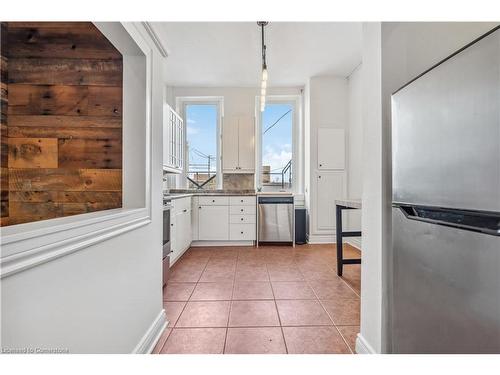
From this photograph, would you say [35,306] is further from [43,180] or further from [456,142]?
[456,142]

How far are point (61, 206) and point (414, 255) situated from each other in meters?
1.84

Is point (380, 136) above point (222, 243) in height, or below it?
above

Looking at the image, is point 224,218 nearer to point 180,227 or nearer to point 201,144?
point 180,227

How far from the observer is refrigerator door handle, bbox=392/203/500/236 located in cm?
61

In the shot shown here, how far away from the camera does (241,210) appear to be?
13.4ft

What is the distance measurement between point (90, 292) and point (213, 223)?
3174mm

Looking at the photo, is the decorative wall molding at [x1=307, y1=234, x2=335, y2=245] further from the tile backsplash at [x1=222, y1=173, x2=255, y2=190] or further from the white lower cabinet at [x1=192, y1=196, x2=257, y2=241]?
the tile backsplash at [x1=222, y1=173, x2=255, y2=190]

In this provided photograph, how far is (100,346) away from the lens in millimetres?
959

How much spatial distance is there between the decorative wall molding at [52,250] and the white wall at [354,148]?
3691 millimetres

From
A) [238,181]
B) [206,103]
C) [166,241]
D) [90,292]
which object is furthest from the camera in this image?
[206,103]

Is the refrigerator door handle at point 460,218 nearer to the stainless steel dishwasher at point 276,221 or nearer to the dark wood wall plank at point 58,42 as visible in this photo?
the dark wood wall plank at point 58,42

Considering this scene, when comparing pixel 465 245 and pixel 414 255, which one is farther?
pixel 414 255

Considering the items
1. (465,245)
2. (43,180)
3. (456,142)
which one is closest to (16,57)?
(43,180)

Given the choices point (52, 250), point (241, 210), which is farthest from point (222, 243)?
point (52, 250)
